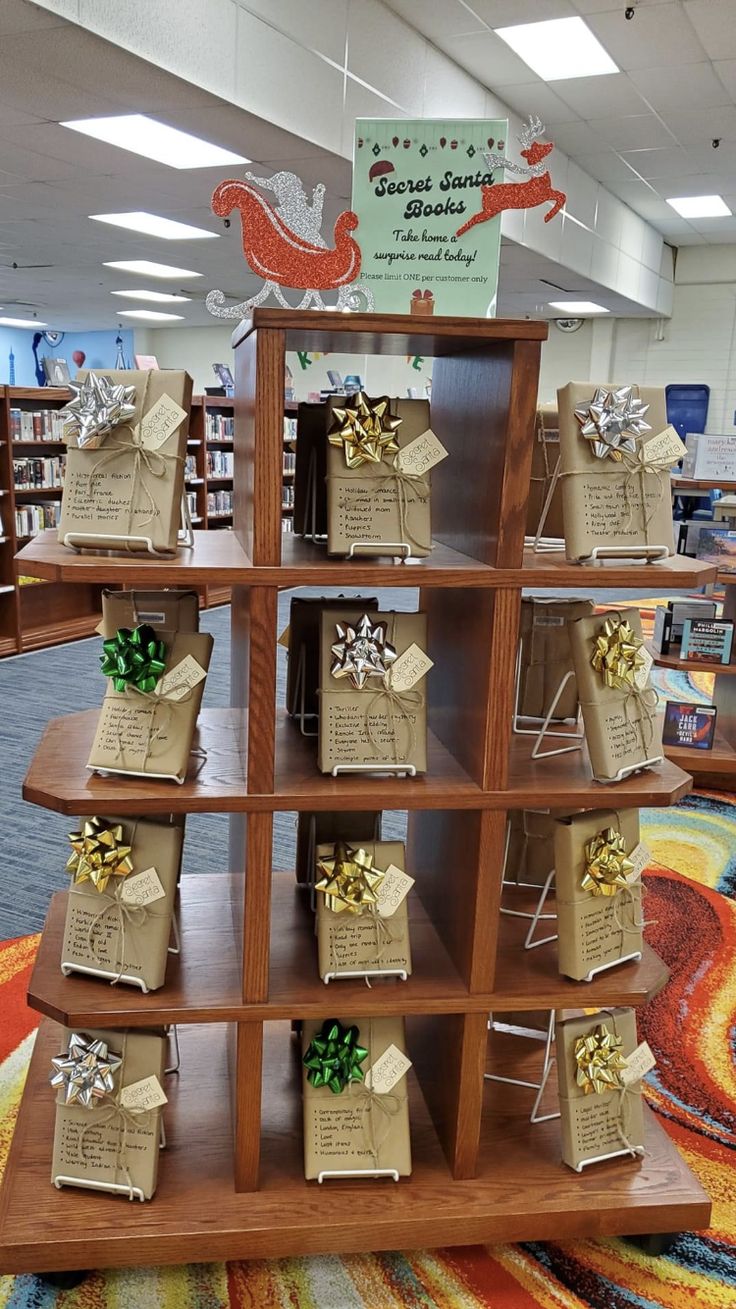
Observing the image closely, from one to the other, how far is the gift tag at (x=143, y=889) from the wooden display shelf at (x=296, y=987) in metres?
0.16

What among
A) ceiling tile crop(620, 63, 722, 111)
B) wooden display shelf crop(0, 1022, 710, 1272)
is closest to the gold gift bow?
wooden display shelf crop(0, 1022, 710, 1272)

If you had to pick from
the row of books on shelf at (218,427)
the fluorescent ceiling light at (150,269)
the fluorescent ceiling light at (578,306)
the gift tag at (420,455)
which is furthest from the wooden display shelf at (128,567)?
the fluorescent ceiling light at (578,306)

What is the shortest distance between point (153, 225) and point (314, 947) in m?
7.96

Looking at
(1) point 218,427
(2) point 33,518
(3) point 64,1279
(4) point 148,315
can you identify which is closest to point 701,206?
(1) point 218,427

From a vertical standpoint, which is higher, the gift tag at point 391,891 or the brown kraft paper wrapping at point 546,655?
the brown kraft paper wrapping at point 546,655

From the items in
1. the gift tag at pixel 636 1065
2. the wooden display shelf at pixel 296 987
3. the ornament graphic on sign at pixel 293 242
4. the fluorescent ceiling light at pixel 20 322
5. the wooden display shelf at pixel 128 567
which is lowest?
the gift tag at pixel 636 1065

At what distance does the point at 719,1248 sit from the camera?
1784 millimetres

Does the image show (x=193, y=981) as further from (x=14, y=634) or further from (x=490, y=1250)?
(x=14, y=634)

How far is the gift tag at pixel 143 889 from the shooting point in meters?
1.64

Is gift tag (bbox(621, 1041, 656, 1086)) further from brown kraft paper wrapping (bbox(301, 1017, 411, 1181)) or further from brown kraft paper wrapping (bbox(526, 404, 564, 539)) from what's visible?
brown kraft paper wrapping (bbox(526, 404, 564, 539))

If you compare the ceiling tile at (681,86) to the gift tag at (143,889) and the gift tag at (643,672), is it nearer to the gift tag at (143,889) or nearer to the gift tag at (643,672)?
the gift tag at (643,672)

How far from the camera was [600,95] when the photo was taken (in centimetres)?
683

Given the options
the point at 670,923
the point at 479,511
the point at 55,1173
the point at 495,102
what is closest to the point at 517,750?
the point at 479,511

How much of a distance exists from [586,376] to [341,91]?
27.6 ft
